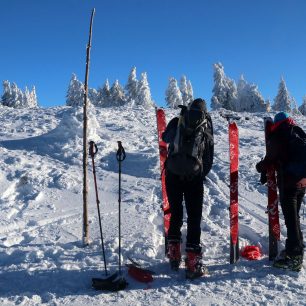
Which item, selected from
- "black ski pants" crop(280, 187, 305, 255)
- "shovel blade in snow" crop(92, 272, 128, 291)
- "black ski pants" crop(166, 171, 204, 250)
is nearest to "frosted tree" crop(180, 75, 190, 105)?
"black ski pants" crop(280, 187, 305, 255)

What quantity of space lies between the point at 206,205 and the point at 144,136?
7.46 metres

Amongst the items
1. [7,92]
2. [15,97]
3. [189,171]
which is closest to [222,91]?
[15,97]

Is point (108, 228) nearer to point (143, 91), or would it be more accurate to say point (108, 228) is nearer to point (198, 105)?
point (198, 105)

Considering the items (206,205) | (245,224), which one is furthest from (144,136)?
(245,224)

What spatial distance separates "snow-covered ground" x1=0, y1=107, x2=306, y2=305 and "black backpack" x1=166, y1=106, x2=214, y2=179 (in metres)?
1.39

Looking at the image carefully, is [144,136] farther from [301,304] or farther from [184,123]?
[301,304]

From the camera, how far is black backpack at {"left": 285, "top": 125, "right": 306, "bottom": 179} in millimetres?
4766

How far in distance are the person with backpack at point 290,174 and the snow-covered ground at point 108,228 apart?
0.24 m

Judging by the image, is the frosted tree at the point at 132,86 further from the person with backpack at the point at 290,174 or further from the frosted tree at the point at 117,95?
the person with backpack at the point at 290,174

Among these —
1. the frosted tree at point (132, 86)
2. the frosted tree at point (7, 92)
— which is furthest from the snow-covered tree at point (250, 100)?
the frosted tree at point (7, 92)

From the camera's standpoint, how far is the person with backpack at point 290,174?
480cm

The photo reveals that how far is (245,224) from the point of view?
7.15 m

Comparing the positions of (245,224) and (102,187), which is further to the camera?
(102,187)

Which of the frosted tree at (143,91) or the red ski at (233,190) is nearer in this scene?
the red ski at (233,190)
